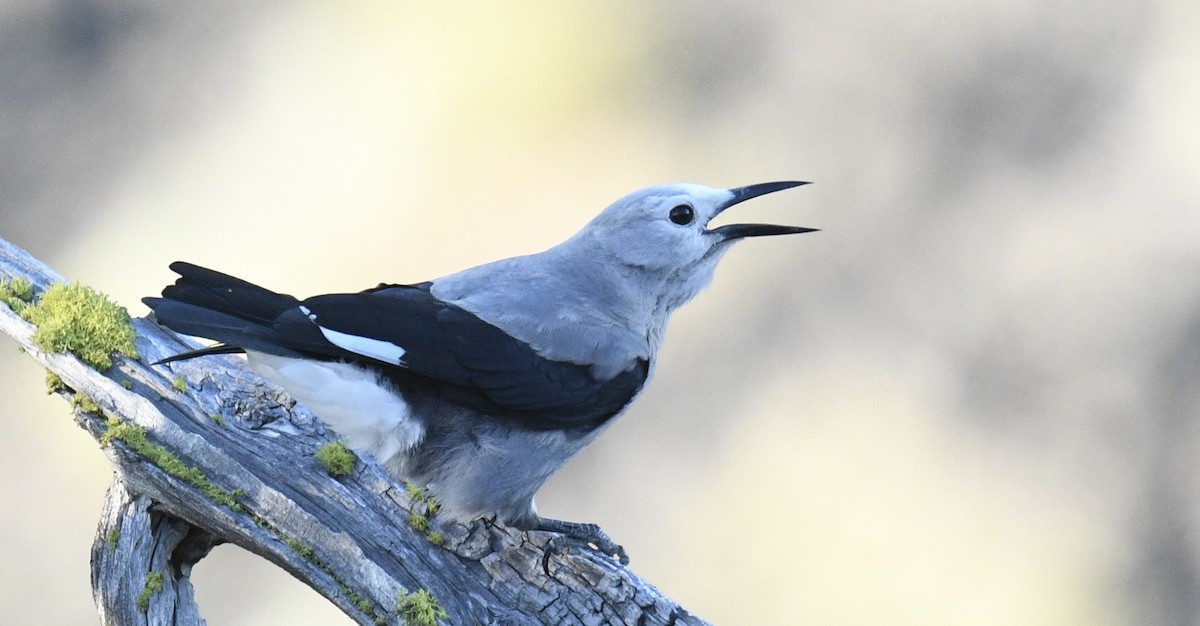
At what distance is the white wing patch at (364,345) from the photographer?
241 cm

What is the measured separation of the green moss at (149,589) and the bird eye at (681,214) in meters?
1.41

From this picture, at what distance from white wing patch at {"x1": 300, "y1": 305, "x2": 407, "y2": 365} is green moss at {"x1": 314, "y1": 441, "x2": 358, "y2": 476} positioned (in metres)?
0.24

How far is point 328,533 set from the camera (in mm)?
2381

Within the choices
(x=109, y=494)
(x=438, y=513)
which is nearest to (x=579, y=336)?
(x=438, y=513)

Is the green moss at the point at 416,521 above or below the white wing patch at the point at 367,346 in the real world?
below

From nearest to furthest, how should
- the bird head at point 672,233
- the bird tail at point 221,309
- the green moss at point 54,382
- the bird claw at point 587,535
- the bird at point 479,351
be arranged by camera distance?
the bird tail at point 221,309 < the bird at point 479,351 < the green moss at point 54,382 < the bird claw at point 587,535 < the bird head at point 672,233

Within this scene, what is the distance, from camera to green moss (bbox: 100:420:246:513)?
2.36 metres

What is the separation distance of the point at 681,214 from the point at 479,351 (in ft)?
2.11

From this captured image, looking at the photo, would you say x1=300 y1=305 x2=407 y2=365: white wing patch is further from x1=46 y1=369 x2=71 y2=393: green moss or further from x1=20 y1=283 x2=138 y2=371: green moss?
x1=46 y1=369 x2=71 y2=393: green moss

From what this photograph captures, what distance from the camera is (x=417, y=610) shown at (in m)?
2.34

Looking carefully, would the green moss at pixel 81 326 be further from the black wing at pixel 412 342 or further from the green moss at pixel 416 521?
the green moss at pixel 416 521

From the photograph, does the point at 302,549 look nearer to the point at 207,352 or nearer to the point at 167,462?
the point at 167,462

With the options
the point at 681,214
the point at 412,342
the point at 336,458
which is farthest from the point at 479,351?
the point at 681,214

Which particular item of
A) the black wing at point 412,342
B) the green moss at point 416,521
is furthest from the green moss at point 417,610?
the black wing at point 412,342
